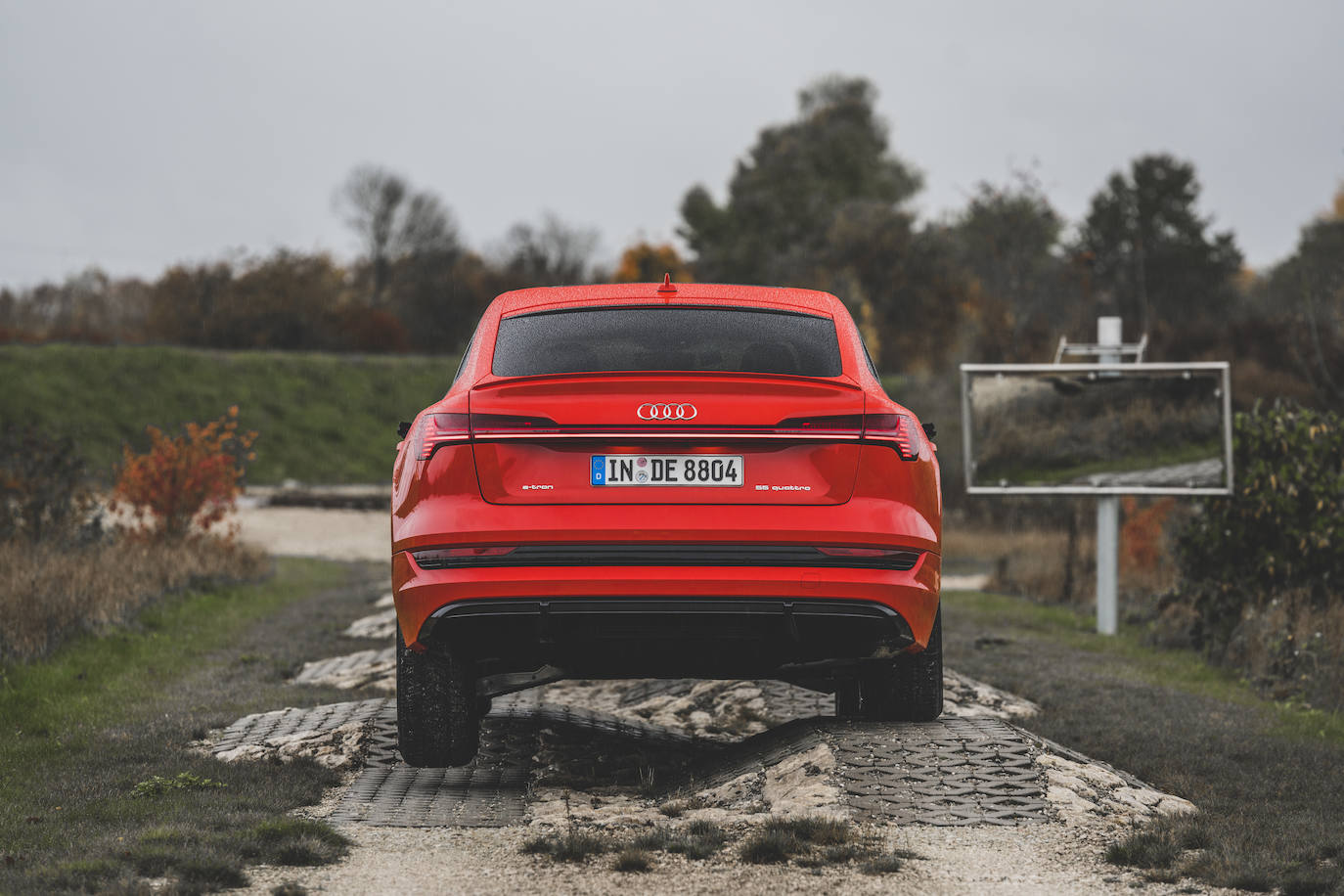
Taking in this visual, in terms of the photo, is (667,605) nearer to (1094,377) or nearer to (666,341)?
(666,341)

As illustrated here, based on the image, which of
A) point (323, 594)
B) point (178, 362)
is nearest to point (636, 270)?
point (178, 362)

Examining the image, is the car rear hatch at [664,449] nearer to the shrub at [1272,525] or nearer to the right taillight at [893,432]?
the right taillight at [893,432]

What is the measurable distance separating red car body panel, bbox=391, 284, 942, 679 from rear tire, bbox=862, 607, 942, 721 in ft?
3.04

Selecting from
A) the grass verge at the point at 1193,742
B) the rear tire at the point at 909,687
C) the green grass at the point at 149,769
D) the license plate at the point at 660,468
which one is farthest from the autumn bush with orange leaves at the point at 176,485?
the license plate at the point at 660,468

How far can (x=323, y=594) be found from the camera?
1605 cm

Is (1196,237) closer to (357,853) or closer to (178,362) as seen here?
(178,362)

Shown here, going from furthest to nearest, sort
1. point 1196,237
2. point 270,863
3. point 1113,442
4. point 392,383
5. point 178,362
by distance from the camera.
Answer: point 1196,237
point 392,383
point 178,362
point 1113,442
point 270,863

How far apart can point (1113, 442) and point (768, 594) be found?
A: 335 inches

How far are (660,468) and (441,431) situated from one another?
0.84 meters

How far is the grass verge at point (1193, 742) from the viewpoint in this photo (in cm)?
497

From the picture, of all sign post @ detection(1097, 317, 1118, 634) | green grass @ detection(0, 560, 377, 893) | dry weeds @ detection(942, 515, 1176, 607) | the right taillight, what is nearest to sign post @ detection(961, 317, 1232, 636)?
sign post @ detection(1097, 317, 1118, 634)

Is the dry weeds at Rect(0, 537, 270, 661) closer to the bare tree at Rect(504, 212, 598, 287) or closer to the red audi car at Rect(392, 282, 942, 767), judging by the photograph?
the red audi car at Rect(392, 282, 942, 767)

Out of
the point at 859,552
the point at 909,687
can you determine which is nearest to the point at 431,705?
the point at 859,552

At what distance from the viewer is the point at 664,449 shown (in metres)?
5.23
